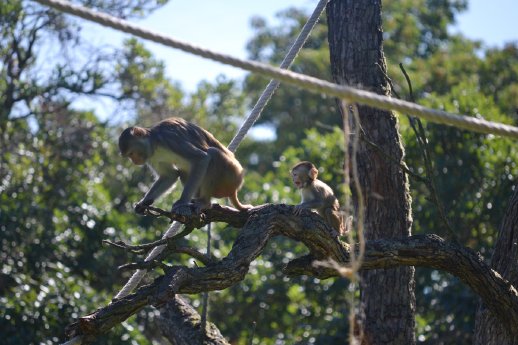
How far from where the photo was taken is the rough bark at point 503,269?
23.6 feet

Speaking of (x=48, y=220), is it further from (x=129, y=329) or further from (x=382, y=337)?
(x=382, y=337)

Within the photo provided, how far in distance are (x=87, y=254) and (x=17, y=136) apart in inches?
118

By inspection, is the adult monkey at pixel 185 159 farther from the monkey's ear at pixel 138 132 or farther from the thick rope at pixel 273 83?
the thick rope at pixel 273 83

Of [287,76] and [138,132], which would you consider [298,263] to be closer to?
[287,76]

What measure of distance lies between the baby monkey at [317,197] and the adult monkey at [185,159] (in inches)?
33.6

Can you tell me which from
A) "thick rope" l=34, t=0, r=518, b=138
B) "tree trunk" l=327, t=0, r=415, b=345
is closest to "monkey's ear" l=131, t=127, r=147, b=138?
"tree trunk" l=327, t=0, r=415, b=345

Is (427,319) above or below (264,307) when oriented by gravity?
above

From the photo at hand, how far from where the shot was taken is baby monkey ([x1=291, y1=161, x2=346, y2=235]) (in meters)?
8.98

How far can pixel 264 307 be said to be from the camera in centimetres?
1705

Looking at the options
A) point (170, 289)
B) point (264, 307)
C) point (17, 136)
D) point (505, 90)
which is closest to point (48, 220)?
point (17, 136)

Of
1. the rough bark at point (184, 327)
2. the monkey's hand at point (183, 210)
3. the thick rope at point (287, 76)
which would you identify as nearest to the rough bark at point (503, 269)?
the rough bark at point (184, 327)

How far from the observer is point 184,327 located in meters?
7.81

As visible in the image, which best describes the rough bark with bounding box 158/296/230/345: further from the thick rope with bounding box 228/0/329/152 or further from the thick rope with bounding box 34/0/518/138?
the thick rope with bounding box 34/0/518/138

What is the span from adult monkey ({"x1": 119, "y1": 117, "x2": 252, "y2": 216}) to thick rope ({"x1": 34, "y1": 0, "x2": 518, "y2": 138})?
3.75 meters
